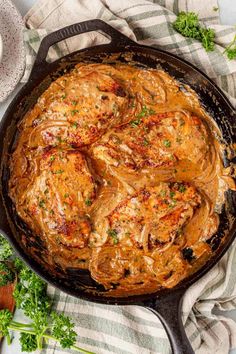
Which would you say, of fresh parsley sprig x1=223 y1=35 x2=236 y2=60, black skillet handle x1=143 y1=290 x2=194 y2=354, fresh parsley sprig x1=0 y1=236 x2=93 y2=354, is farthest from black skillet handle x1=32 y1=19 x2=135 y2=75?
black skillet handle x1=143 y1=290 x2=194 y2=354

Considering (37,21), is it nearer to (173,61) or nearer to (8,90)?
(8,90)

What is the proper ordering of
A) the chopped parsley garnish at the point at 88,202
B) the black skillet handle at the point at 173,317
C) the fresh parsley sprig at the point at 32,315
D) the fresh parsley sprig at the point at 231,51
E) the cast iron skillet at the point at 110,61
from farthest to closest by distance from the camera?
the fresh parsley sprig at the point at 231,51
the fresh parsley sprig at the point at 32,315
the chopped parsley garnish at the point at 88,202
the cast iron skillet at the point at 110,61
the black skillet handle at the point at 173,317

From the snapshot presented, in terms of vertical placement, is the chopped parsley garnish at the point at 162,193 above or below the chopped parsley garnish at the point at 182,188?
above

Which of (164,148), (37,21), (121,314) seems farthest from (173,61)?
(121,314)

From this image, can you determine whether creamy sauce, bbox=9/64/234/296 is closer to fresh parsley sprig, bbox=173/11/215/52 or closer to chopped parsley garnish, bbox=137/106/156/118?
chopped parsley garnish, bbox=137/106/156/118

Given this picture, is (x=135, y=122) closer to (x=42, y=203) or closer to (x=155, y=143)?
(x=155, y=143)

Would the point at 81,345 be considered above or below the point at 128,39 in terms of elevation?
below

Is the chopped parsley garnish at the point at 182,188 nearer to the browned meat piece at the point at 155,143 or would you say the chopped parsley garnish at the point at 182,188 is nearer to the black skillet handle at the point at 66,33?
the browned meat piece at the point at 155,143

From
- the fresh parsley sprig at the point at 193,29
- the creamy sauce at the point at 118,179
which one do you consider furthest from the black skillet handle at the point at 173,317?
the fresh parsley sprig at the point at 193,29
